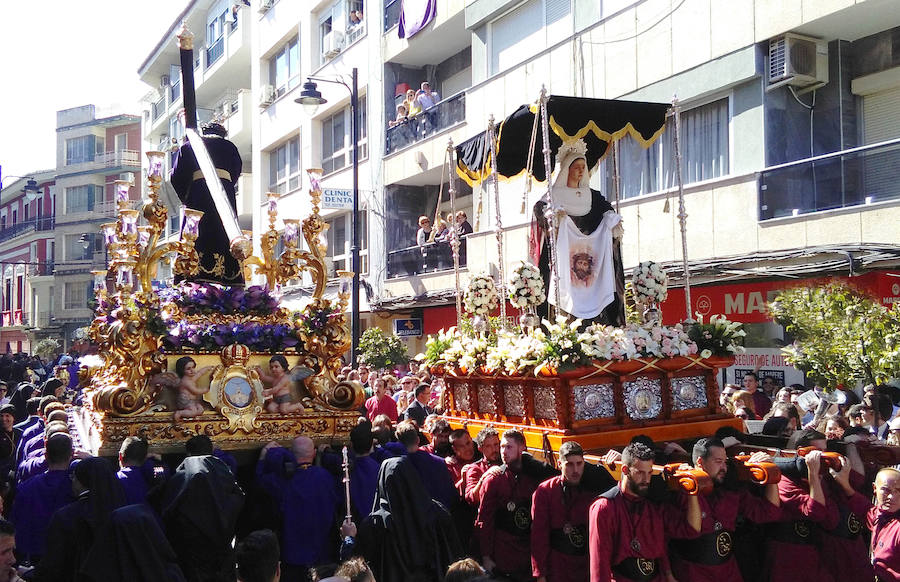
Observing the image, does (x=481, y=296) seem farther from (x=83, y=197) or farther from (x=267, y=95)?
(x=83, y=197)

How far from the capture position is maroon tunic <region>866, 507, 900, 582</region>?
550 cm

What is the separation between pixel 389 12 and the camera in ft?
80.7

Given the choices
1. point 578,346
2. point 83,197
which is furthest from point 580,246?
point 83,197

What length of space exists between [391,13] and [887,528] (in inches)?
843

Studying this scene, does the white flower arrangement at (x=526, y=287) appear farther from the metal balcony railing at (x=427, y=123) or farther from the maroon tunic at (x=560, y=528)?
the metal balcony railing at (x=427, y=123)

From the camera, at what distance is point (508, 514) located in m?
6.90

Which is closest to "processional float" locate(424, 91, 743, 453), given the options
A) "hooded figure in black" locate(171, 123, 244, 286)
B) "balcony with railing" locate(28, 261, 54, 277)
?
"hooded figure in black" locate(171, 123, 244, 286)

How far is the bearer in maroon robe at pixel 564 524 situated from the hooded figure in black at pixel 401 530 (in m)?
0.73

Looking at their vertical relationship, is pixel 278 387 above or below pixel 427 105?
below

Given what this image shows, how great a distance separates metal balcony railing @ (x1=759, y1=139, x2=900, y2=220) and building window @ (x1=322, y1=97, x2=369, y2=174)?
47.3 ft

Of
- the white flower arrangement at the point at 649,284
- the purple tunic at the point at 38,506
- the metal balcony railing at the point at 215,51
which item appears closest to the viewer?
the purple tunic at the point at 38,506

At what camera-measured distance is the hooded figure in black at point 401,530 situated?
19.7ft

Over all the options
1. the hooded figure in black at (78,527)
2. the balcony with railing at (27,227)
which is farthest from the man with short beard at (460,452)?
the balcony with railing at (27,227)

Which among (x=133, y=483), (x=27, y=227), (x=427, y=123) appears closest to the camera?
(x=133, y=483)
